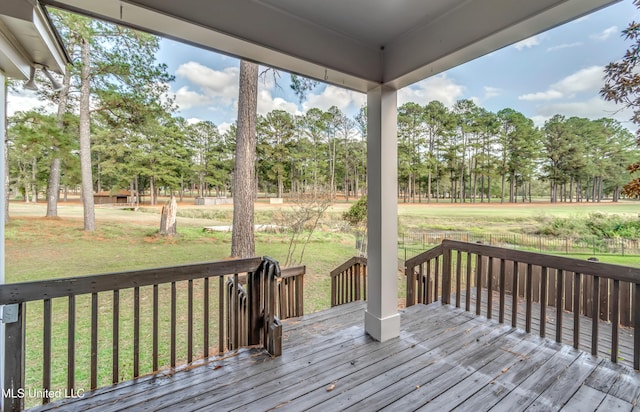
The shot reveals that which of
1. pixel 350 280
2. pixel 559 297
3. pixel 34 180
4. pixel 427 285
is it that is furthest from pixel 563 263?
pixel 34 180

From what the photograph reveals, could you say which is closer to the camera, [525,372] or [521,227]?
[525,372]

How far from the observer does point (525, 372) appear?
2053 mm

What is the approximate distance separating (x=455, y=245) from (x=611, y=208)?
333 centimetres

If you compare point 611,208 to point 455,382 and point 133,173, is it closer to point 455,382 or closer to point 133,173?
point 455,382

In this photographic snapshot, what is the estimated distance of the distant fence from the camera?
4529mm

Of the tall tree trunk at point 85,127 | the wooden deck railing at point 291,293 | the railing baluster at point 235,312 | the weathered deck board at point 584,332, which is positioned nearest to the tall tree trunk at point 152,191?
the tall tree trunk at point 85,127

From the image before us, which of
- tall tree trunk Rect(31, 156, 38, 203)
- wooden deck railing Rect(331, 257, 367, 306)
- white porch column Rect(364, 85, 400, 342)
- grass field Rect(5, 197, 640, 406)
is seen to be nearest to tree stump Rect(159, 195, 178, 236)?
grass field Rect(5, 197, 640, 406)

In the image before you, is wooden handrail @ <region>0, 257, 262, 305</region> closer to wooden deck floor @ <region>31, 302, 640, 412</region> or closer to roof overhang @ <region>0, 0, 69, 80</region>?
wooden deck floor @ <region>31, 302, 640, 412</region>

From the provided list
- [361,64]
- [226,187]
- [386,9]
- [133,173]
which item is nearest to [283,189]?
[226,187]

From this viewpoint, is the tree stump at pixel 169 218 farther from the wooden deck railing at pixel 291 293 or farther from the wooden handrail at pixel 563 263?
the wooden handrail at pixel 563 263

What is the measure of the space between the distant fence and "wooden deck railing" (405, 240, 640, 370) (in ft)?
5.40

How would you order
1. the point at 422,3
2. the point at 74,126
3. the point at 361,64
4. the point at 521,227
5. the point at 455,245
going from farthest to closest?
1. the point at 521,227
2. the point at 74,126
3. the point at 455,245
4. the point at 361,64
5. the point at 422,3

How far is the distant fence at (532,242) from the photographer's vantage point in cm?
453

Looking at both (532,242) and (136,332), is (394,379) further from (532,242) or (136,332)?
(532,242)
